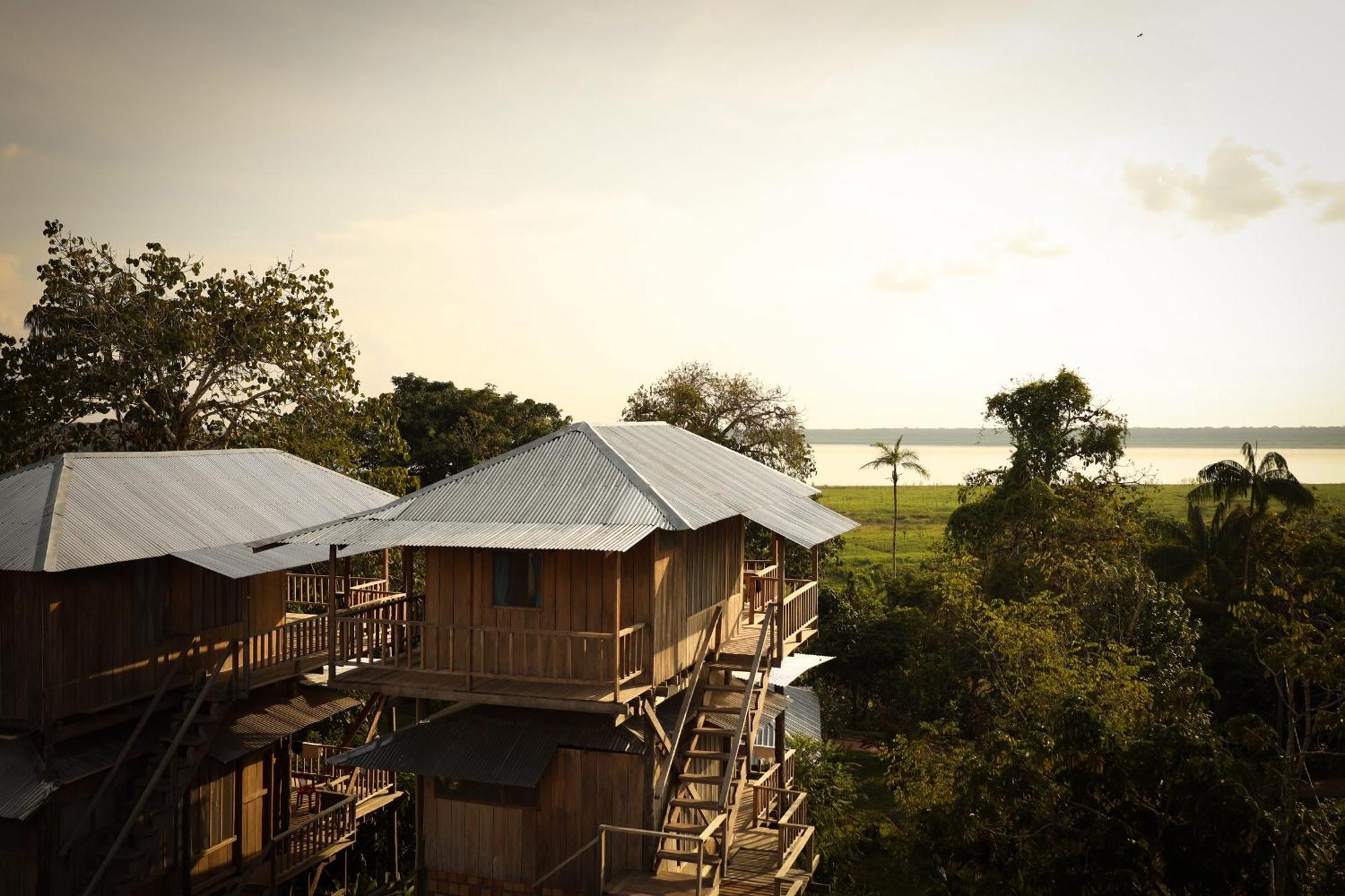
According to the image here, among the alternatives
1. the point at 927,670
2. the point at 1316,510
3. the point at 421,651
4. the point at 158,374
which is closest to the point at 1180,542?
the point at 1316,510

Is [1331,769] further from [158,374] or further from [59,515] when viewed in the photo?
[158,374]

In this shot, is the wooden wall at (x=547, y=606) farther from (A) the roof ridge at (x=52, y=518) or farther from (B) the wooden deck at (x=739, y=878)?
(A) the roof ridge at (x=52, y=518)

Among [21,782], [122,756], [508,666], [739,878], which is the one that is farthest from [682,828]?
[21,782]

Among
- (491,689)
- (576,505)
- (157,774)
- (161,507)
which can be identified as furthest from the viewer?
(161,507)

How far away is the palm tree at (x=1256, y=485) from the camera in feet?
122

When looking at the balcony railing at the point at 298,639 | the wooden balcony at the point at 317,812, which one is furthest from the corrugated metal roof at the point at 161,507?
the wooden balcony at the point at 317,812

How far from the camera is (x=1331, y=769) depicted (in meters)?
32.7

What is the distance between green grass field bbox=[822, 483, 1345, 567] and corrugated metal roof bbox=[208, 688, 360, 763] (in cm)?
3634

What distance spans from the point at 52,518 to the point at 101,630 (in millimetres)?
2218

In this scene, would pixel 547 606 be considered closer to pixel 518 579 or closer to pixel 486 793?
pixel 518 579

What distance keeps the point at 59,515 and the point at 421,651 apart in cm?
686

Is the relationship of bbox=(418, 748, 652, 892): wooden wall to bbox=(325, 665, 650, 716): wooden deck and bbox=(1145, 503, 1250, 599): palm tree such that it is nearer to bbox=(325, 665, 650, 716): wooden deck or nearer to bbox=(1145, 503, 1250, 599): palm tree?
bbox=(325, 665, 650, 716): wooden deck

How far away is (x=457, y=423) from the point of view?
171 ft

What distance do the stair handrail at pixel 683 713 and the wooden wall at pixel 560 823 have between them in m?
0.24
